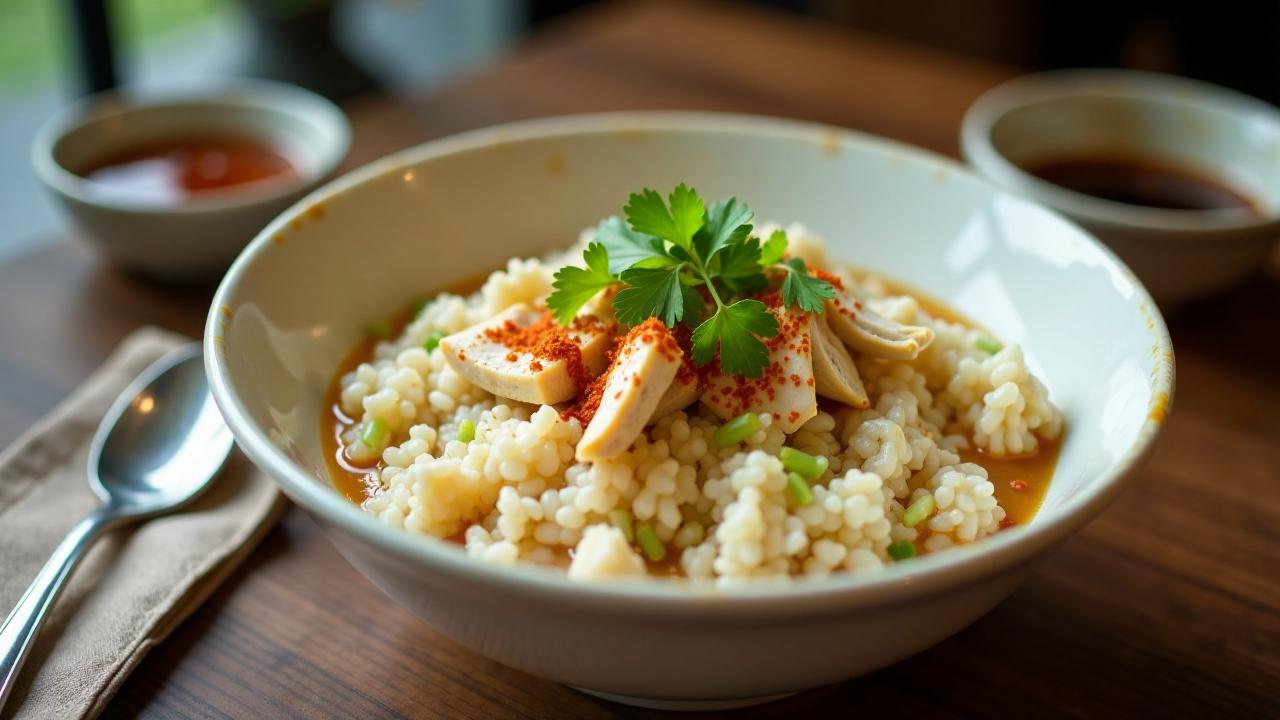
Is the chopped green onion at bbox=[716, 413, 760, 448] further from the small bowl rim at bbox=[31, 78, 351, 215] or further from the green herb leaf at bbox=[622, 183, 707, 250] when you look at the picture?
the small bowl rim at bbox=[31, 78, 351, 215]

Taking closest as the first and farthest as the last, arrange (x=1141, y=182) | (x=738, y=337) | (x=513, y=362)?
1. (x=738, y=337)
2. (x=513, y=362)
3. (x=1141, y=182)

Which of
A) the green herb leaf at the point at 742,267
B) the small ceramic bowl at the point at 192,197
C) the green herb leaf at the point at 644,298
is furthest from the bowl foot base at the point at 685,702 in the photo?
the small ceramic bowl at the point at 192,197

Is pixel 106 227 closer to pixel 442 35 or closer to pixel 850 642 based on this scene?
pixel 850 642

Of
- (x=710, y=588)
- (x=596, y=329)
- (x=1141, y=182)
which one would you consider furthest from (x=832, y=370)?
(x=1141, y=182)

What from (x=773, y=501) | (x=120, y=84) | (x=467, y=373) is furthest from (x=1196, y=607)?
(x=120, y=84)

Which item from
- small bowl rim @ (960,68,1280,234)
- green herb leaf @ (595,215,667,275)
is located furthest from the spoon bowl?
small bowl rim @ (960,68,1280,234)

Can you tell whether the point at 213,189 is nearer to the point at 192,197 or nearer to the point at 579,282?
the point at 192,197
